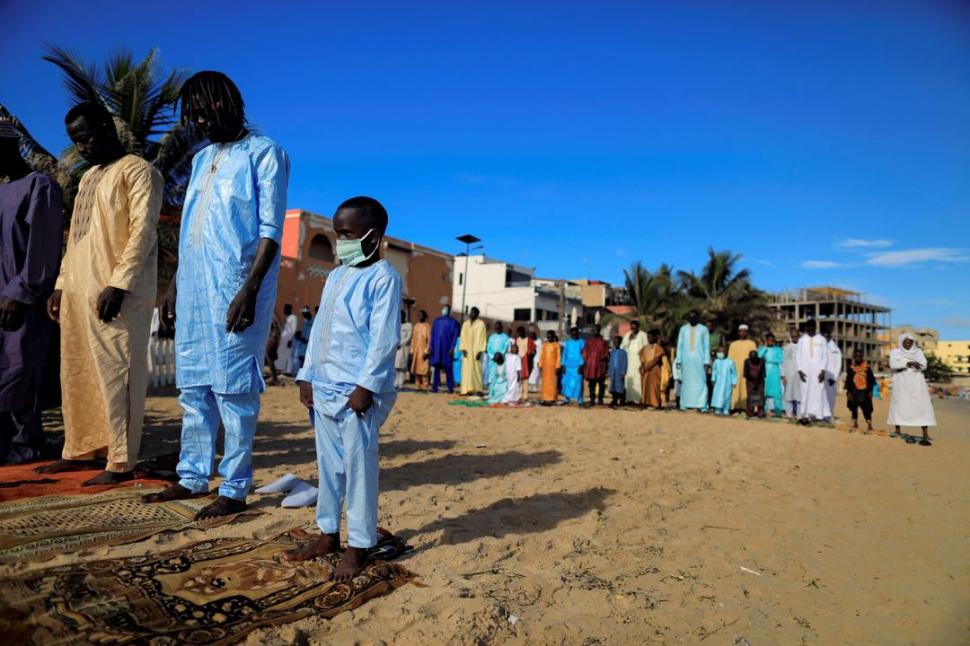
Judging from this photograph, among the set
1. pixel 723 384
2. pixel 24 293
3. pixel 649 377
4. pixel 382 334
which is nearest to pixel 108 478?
pixel 24 293

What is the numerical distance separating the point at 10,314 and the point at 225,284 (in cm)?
180

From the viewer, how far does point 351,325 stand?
2686 mm

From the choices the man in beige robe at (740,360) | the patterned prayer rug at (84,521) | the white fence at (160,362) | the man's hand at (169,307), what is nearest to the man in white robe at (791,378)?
the man in beige robe at (740,360)

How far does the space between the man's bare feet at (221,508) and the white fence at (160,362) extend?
9.36m

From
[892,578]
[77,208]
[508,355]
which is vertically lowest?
[892,578]

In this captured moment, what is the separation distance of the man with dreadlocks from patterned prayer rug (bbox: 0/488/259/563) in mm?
159

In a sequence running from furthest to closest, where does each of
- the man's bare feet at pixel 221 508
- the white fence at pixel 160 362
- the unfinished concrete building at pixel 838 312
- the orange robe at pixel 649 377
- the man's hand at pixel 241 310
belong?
the unfinished concrete building at pixel 838 312
the orange robe at pixel 649 377
the white fence at pixel 160 362
the man's hand at pixel 241 310
the man's bare feet at pixel 221 508

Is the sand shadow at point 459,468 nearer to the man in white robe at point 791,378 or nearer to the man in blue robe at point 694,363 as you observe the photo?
the man in blue robe at point 694,363

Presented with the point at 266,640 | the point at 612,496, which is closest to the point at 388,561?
the point at 266,640

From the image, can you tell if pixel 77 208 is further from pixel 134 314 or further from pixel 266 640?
pixel 266 640

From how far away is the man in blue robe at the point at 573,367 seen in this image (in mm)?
13031

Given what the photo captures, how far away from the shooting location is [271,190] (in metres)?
3.30

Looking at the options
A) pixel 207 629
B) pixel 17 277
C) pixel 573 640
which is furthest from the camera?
pixel 17 277

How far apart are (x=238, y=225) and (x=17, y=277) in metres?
1.89
